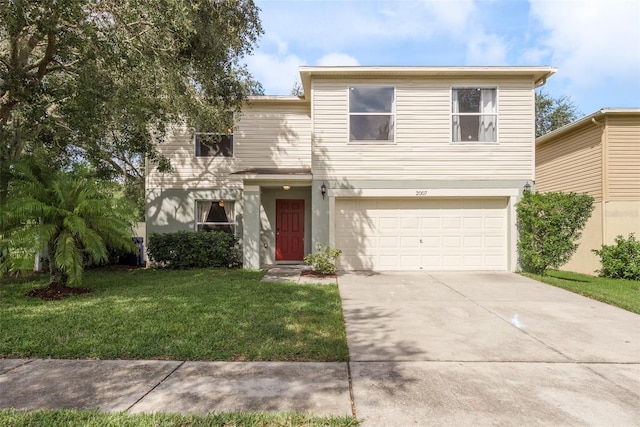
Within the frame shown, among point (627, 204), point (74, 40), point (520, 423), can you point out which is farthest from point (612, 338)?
point (74, 40)

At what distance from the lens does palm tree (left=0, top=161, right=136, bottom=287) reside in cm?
639

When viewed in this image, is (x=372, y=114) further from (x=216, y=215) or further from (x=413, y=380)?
(x=413, y=380)

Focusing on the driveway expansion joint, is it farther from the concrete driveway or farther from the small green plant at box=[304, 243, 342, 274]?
the small green plant at box=[304, 243, 342, 274]

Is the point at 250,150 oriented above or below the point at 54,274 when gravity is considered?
above

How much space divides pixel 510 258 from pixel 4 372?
1067 centimetres

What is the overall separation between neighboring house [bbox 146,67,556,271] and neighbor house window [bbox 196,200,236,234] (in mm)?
1621

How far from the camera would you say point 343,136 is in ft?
32.3

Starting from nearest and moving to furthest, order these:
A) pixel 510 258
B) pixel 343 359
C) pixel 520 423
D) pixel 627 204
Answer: pixel 520 423 → pixel 343 359 → pixel 510 258 → pixel 627 204

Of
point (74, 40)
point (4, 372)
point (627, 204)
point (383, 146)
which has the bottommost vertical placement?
point (4, 372)

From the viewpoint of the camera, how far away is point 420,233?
10039 millimetres

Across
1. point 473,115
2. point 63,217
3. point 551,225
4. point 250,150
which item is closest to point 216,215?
point 250,150

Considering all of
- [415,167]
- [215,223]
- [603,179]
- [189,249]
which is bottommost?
[189,249]

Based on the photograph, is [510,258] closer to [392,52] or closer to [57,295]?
[392,52]

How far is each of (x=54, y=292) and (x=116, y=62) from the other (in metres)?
4.65
